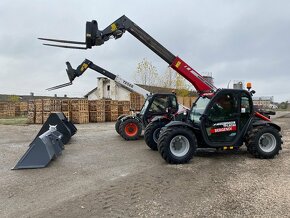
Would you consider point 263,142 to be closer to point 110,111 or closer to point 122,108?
point 110,111

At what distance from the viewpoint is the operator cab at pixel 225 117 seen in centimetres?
781

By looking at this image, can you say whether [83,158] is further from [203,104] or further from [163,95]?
[163,95]

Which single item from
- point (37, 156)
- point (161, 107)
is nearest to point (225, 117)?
point (161, 107)

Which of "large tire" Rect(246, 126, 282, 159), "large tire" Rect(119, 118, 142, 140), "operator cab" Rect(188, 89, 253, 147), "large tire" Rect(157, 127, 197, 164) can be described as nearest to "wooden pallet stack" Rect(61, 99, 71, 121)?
"large tire" Rect(119, 118, 142, 140)

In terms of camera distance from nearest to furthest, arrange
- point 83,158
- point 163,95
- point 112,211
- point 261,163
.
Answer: point 112,211 < point 261,163 < point 83,158 < point 163,95

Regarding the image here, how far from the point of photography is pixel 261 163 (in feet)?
24.3

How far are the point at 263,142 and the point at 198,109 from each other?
6.43 feet

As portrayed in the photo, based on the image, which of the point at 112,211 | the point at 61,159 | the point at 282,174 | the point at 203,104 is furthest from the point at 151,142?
the point at 112,211

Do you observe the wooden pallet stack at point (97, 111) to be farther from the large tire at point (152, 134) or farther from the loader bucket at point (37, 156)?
the loader bucket at point (37, 156)

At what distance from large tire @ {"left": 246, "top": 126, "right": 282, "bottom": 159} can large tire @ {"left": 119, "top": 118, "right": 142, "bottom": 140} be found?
18.1 feet

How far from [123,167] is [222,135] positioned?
2.77 meters

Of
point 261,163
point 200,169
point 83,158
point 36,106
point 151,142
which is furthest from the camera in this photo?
point 36,106

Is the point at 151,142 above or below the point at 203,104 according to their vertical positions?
below

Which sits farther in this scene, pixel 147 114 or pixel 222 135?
pixel 147 114
